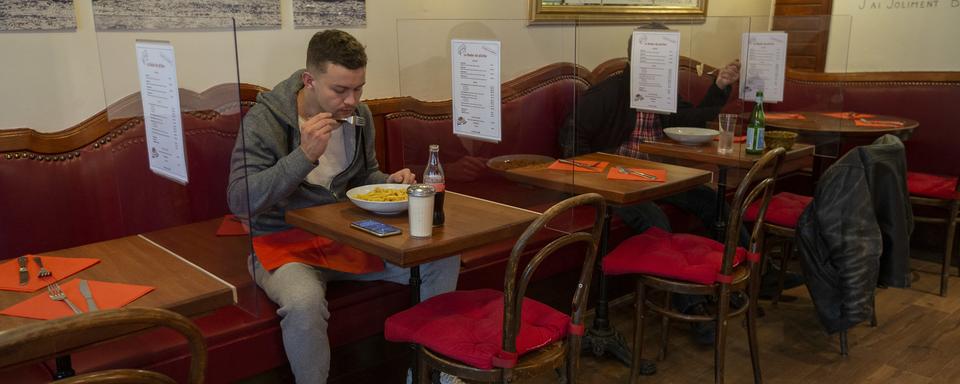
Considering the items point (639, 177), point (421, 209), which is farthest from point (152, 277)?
point (639, 177)

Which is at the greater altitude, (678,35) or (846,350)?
(678,35)

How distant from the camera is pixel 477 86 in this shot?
250 centimetres

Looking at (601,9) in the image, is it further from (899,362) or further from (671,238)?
(899,362)

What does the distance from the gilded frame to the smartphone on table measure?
1.93 metres

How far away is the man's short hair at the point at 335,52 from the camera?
2.17 m

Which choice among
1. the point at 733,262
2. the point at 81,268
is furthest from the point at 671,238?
the point at 81,268

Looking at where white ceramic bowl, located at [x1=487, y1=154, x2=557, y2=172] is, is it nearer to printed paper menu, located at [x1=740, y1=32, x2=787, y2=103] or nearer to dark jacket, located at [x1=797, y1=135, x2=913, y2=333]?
dark jacket, located at [x1=797, y1=135, x2=913, y2=333]

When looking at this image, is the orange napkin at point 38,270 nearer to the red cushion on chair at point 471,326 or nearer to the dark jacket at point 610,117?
the red cushion on chair at point 471,326

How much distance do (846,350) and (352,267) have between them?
2.00 meters

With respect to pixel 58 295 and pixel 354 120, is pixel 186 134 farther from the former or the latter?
pixel 354 120

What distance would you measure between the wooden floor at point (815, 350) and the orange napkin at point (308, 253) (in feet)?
2.86

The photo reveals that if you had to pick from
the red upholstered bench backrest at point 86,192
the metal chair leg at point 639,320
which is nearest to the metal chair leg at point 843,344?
the metal chair leg at point 639,320

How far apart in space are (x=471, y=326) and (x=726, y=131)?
1.66 metres

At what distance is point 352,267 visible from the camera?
217 cm
